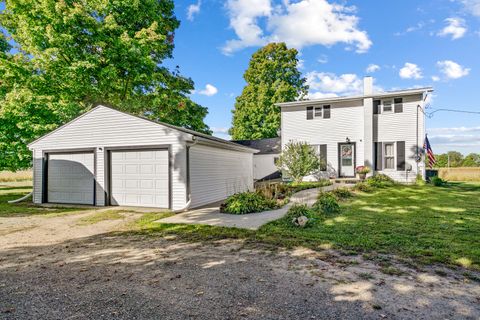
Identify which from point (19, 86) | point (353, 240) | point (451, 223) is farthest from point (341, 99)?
point (19, 86)

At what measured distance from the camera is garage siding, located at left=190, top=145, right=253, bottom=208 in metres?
10.4

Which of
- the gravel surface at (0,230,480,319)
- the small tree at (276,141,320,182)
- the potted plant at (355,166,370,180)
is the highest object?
the small tree at (276,141,320,182)

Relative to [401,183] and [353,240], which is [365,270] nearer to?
[353,240]

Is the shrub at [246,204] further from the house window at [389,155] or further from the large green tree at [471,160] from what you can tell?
the large green tree at [471,160]

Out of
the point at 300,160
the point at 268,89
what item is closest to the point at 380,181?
the point at 300,160

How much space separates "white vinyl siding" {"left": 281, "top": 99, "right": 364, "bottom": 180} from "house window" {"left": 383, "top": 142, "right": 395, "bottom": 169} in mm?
1461

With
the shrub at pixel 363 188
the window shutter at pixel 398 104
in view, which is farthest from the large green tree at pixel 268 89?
the shrub at pixel 363 188

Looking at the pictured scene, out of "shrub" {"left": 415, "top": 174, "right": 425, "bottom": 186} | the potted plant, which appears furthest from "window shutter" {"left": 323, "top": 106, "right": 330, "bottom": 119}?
"shrub" {"left": 415, "top": 174, "right": 425, "bottom": 186}

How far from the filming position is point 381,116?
56.0ft

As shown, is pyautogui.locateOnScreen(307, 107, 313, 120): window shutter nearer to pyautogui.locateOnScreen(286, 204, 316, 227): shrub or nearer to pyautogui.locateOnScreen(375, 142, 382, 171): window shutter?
pyautogui.locateOnScreen(375, 142, 382, 171): window shutter

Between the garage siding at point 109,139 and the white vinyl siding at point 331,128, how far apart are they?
10780mm

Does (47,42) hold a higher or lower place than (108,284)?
higher

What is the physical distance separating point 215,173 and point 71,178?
6.41 m

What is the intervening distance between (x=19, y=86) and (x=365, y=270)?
17.6 m
